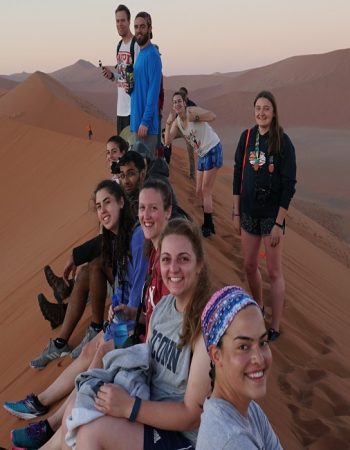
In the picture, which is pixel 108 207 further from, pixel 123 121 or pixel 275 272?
pixel 123 121

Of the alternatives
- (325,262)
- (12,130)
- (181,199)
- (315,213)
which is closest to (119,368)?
(181,199)

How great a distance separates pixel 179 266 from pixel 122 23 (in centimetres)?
384

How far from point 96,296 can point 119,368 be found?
4.41 ft

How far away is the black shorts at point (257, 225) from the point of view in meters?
3.97

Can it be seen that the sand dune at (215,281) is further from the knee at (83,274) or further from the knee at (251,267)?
the knee at (251,267)

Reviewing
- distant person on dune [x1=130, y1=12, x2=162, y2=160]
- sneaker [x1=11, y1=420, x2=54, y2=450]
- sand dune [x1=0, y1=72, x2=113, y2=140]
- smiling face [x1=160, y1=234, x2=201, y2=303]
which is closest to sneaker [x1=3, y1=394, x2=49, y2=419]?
sneaker [x1=11, y1=420, x2=54, y2=450]

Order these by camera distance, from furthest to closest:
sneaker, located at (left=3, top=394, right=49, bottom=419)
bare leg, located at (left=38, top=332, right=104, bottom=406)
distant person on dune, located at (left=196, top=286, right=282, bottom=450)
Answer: sneaker, located at (left=3, top=394, right=49, bottom=419) < bare leg, located at (left=38, top=332, right=104, bottom=406) < distant person on dune, located at (left=196, top=286, right=282, bottom=450)

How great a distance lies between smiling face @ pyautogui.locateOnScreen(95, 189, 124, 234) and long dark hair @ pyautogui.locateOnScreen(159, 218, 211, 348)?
3.66 feet

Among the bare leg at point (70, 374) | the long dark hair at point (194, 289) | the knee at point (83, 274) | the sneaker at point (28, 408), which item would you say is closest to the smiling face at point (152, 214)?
the long dark hair at point (194, 289)

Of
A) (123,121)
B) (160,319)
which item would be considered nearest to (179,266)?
(160,319)

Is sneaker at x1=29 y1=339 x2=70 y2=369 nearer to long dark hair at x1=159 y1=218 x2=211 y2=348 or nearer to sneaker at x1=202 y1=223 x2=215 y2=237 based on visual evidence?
long dark hair at x1=159 y1=218 x2=211 y2=348

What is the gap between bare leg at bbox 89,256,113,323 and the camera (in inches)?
148

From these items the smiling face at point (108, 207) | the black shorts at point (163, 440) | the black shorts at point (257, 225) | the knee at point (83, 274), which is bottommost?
the knee at point (83, 274)

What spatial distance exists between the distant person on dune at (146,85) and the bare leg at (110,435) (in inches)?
131
